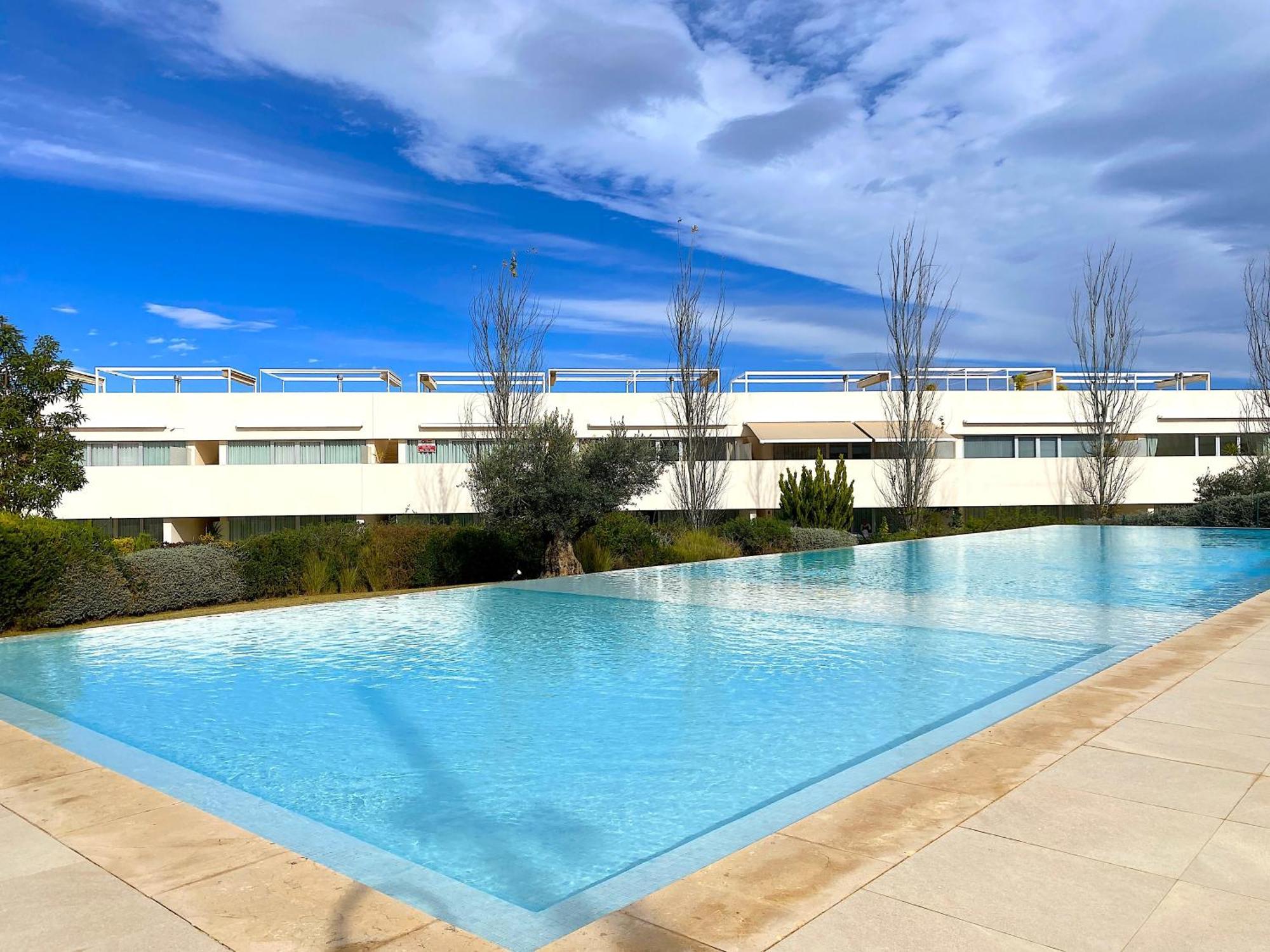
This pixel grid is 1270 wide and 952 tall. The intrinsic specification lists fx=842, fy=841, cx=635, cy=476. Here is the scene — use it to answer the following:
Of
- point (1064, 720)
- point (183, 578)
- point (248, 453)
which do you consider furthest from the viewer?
point (248, 453)

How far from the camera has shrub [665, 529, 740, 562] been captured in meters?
20.4

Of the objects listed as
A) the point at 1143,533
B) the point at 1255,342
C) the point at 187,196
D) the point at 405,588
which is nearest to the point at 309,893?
the point at 405,588

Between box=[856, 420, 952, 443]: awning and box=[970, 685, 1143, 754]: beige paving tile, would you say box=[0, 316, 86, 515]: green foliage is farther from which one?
box=[856, 420, 952, 443]: awning

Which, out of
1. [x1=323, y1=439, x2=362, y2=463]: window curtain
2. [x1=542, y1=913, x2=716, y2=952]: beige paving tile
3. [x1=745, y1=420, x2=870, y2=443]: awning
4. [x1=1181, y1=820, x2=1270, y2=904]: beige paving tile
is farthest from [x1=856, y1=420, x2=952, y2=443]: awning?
[x1=542, y1=913, x2=716, y2=952]: beige paving tile

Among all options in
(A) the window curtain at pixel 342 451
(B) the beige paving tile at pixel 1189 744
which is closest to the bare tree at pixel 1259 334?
(B) the beige paving tile at pixel 1189 744

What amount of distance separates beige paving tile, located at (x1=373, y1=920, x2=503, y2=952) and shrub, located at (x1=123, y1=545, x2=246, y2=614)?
13373mm

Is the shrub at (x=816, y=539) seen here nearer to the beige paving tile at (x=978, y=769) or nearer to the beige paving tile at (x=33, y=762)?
the beige paving tile at (x=978, y=769)

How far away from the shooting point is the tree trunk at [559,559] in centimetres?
1805

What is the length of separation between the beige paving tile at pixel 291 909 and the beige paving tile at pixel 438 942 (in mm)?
45

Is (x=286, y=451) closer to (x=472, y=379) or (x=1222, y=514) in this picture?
(x=472, y=379)

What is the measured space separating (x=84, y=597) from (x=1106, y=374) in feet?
112

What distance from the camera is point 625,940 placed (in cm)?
289

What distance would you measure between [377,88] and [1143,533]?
989 inches

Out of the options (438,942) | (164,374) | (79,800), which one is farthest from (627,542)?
(164,374)
